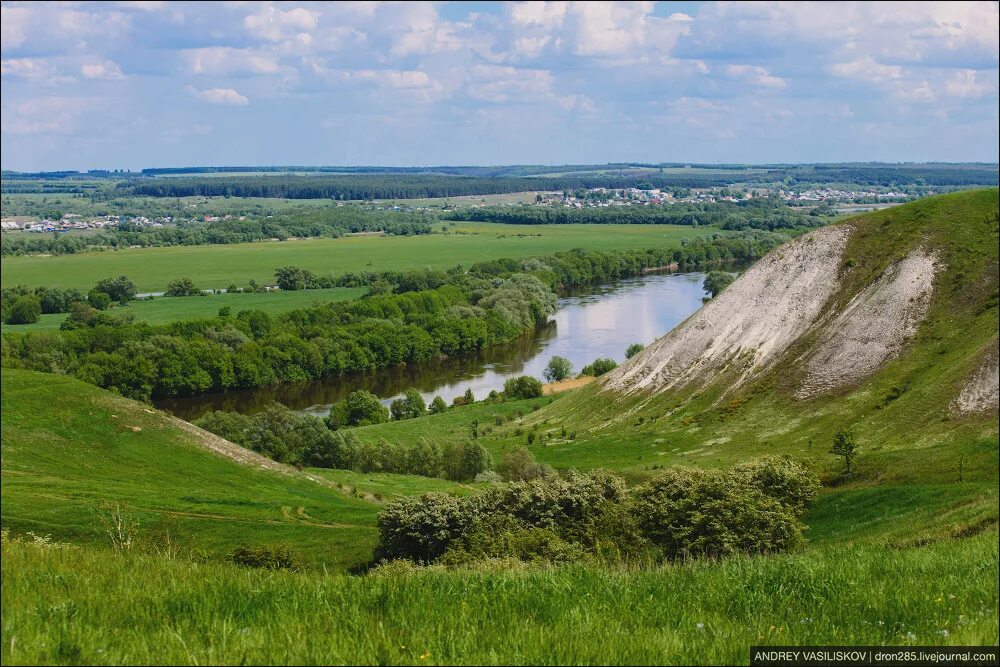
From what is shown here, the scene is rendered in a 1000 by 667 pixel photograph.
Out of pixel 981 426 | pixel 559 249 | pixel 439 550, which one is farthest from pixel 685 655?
pixel 559 249

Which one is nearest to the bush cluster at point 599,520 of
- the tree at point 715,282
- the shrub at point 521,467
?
the shrub at point 521,467

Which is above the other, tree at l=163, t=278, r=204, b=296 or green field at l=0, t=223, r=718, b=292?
green field at l=0, t=223, r=718, b=292

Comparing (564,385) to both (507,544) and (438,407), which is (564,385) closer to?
(438,407)

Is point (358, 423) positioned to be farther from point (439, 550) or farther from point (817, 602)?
point (817, 602)

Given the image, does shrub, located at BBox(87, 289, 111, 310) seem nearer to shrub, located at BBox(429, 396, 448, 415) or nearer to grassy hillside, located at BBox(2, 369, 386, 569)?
shrub, located at BBox(429, 396, 448, 415)

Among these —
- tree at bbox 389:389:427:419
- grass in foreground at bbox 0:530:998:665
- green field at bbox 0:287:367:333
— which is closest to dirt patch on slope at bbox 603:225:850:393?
tree at bbox 389:389:427:419

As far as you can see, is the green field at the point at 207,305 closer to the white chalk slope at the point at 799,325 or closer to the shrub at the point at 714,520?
the white chalk slope at the point at 799,325
